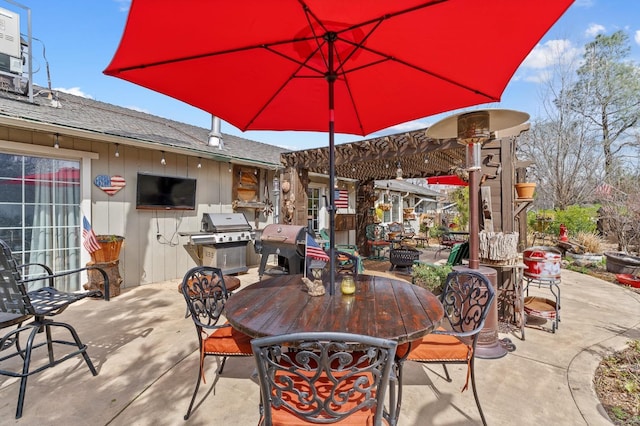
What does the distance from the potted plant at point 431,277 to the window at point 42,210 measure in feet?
17.2

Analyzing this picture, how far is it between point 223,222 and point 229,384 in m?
4.06

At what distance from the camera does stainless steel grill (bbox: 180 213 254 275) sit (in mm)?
5566

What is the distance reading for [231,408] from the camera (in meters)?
1.98

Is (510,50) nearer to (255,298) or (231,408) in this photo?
(255,298)

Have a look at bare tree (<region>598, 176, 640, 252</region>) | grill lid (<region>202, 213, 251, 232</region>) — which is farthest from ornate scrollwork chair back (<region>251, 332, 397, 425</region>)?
bare tree (<region>598, 176, 640, 252</region>)

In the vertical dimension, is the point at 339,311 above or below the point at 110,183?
below

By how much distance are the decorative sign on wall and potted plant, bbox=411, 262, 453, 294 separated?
5044 millimetres

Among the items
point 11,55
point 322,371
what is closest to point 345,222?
point 11,55

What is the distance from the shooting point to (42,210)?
4.23 meters

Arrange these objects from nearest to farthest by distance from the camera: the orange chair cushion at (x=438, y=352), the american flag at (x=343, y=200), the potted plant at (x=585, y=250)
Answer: the orange chair cushion at (x=438, y=352) < the potted plant at (x=585, y=250) < the american flag at (x=343, y=200)

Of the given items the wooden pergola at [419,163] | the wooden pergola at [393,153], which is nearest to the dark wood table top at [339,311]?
the wooden pergola at [419,163]

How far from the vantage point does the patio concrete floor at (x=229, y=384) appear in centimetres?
191

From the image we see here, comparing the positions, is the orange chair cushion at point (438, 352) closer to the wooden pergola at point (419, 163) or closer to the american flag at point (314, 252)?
the american flag at point (314, 252)

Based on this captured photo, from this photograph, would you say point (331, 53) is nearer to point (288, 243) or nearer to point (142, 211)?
point (288, 243)
